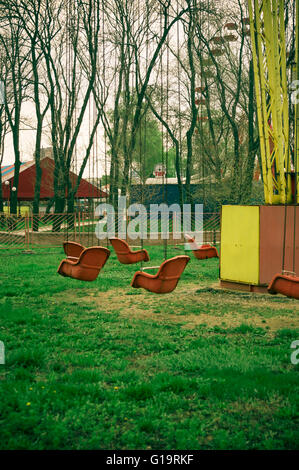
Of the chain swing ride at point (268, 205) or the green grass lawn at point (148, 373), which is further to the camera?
the chain swing ride at point (268, 205)

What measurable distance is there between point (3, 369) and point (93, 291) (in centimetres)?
607

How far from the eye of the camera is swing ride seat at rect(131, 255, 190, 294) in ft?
26.9

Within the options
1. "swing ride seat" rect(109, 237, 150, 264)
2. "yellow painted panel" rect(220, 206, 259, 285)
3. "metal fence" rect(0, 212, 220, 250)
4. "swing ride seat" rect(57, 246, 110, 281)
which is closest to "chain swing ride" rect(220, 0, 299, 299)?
"yellow painted panel" rect(220, 206, 259, 285)

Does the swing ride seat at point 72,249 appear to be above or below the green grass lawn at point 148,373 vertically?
above

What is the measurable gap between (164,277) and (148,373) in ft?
7.97

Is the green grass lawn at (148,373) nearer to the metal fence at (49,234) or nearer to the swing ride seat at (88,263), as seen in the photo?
the swing ride seat at (88,263)

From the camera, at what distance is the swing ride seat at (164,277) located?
819 cm

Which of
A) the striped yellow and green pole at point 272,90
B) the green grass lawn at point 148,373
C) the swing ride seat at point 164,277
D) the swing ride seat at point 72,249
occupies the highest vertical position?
the striped yellow and green pole at point 272,90

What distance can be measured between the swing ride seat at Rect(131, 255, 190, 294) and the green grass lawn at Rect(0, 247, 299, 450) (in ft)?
2.36

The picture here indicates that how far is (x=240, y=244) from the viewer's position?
1166cm

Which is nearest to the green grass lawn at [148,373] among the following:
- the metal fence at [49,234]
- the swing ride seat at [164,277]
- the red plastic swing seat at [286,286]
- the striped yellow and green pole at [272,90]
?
the swing ride seat at [164,277]

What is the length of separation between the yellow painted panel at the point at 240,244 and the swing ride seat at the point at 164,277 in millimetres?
3519

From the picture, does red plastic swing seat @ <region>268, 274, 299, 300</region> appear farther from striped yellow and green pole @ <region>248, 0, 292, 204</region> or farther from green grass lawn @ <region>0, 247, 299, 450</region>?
striped yellow and green pole @ <region>248, 0, 292, 204</region>

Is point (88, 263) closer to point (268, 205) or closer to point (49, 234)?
point (268, 205)
